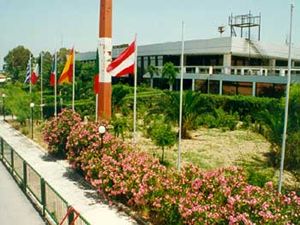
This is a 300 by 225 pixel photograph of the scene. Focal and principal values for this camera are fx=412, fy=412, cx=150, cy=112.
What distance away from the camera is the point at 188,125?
20984 mm

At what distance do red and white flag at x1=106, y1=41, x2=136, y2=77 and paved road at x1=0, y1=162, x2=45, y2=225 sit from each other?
5.13 meters

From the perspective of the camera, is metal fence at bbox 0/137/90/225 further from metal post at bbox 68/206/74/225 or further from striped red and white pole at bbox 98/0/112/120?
striped red and white pole at bbox 98/0/112/120

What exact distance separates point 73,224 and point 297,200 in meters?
4.23

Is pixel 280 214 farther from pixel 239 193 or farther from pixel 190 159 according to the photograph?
pixel 190 159

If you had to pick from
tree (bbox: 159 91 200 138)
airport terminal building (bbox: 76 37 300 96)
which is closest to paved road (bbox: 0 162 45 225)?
tree (bbox: 159 91 200 138)

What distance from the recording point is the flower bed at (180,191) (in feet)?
23.9

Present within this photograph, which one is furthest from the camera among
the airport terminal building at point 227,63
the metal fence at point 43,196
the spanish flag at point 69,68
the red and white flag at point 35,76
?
the airport terminal building at point 227,63

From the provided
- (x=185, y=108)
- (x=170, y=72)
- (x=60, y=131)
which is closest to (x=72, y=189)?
(x=60, y=131)

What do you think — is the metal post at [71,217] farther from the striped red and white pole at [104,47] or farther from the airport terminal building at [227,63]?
the airport terminal building at [227,63]

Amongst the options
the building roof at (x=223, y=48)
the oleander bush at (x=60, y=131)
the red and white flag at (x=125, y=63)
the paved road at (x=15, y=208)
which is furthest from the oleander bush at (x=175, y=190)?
the building roof at (x=223, y=48)

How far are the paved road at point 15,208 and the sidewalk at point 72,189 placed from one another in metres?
1.02

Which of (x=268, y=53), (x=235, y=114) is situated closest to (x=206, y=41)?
(x=268, y=53)

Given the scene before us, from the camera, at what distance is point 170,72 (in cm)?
3850

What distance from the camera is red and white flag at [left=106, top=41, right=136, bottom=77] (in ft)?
47.1
